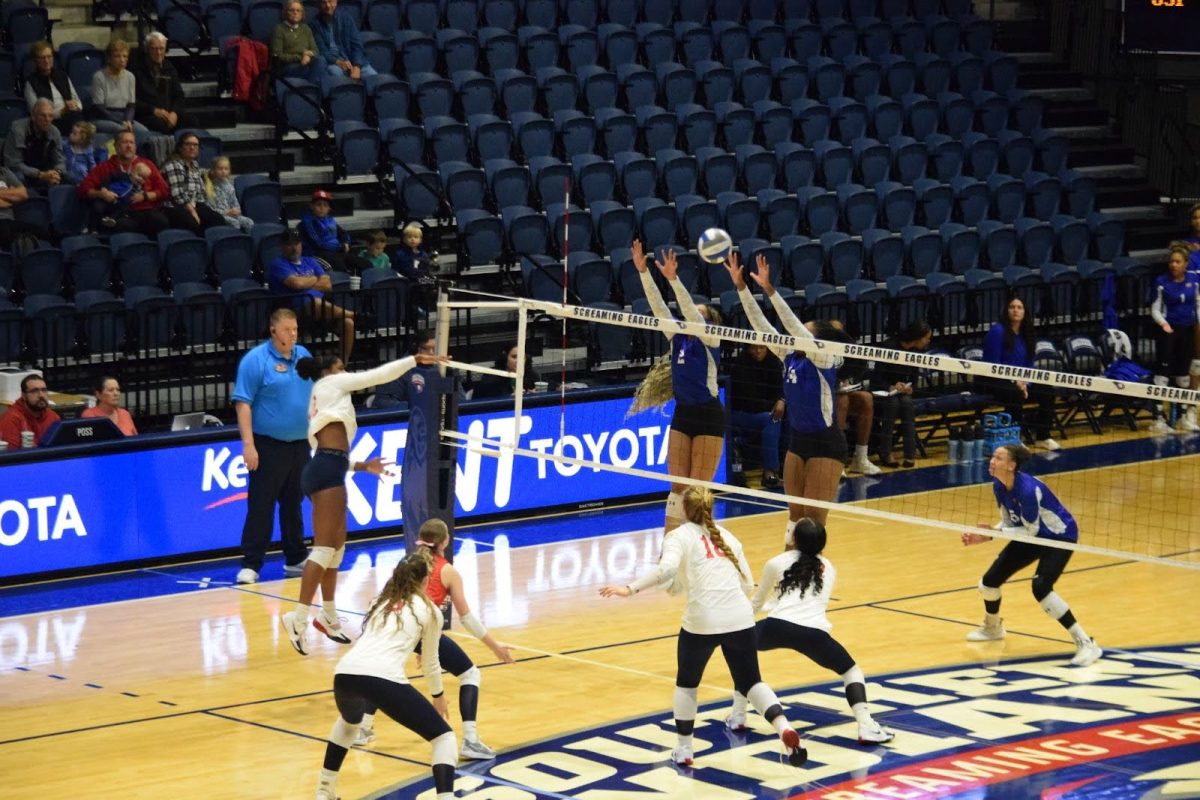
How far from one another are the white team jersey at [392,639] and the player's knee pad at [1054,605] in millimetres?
4796

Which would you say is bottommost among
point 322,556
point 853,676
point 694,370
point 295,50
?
point 853,676

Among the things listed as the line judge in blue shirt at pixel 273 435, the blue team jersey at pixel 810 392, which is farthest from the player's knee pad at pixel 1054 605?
the line judge in blue shirt at pixel 273 435

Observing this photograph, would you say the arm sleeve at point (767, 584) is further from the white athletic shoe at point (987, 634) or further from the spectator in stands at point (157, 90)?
the spectator in stands at point (157, 90)

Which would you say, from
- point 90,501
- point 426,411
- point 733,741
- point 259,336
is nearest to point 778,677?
point 733,741

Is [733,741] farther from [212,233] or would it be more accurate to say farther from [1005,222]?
[1005,222]

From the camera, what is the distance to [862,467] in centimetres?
1984

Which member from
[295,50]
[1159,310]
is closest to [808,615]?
[295,50]

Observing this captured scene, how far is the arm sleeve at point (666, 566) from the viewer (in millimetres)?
10492

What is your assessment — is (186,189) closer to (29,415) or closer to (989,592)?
(29,415)

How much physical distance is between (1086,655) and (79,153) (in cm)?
1119

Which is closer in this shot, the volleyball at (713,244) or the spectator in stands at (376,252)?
the volleyball at (713,244)

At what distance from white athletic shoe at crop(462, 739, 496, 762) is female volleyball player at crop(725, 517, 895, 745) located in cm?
168

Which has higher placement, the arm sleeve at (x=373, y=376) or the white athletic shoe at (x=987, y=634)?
the arm sleeve at (x=373, y=376)

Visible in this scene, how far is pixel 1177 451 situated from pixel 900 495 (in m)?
4.19
